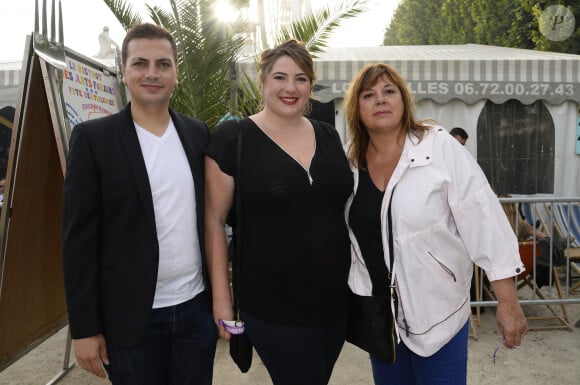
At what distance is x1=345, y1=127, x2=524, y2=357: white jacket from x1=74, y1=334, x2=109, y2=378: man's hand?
1.17m

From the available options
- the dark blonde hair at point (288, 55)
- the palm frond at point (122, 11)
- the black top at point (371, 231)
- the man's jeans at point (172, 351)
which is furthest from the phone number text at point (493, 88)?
the man's jeans at point (172, 351)

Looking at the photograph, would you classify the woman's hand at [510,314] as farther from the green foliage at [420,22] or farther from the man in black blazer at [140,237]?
the green foliage at [420,22]

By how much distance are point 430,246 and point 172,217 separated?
1.03 metres

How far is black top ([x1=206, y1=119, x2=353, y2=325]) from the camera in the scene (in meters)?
1.91

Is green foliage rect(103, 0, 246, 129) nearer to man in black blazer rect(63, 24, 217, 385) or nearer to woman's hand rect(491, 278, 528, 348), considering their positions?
man in black blazer rect(63, 24, 217, 385)

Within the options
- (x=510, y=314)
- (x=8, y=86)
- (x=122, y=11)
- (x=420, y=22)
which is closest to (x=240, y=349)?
(x=510, y=314)

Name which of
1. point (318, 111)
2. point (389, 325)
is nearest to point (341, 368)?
point (389, 325)

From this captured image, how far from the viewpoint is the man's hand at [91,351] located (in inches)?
70.0

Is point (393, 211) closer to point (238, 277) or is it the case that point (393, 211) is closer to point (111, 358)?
point (238, 277)

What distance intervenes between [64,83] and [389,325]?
→ 2261 mm

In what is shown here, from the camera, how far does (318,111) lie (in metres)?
7.52

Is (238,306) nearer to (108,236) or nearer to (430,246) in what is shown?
(108,236)

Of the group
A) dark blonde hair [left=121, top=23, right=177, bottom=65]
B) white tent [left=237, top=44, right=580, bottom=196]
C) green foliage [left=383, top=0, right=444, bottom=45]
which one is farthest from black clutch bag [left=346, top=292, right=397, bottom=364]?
green foliage [left=383, top=0, right=444, bottom=45]

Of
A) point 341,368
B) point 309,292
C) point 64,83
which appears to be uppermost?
point 64,83
